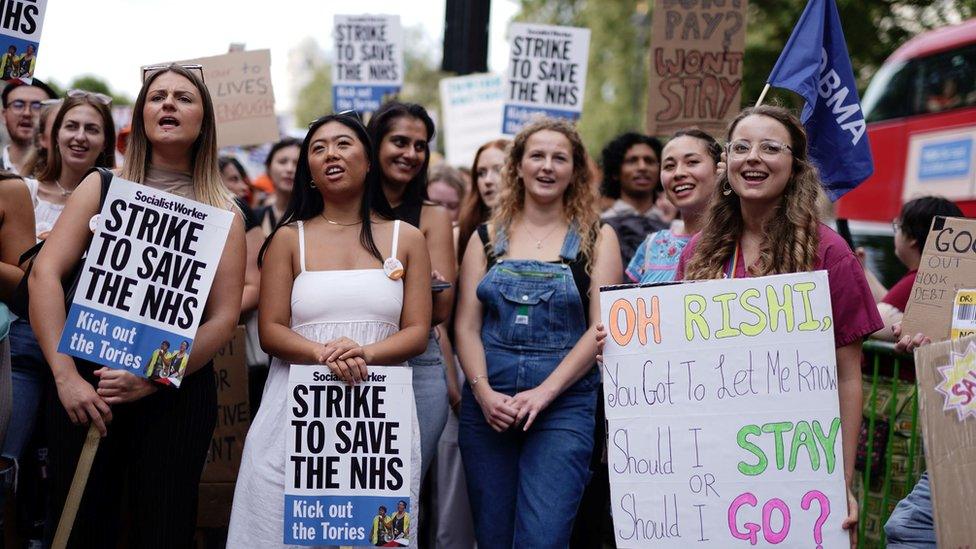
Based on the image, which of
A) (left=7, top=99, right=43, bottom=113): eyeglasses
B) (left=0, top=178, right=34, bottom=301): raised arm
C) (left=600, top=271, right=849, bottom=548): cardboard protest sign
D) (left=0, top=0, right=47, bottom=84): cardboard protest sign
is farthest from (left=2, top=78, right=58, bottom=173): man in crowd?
(left=600, top=271, right=849, bottom=548): cardboard protest sign

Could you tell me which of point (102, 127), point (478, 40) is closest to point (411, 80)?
point (478, 40)

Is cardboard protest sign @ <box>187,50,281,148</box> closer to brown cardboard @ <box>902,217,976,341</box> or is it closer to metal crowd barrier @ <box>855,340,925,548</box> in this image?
metal crowd barrier @ <box>855,340,925,548</box>

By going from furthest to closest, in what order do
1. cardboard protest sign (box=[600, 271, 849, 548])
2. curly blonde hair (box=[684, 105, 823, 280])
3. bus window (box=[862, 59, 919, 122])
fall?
bus window (box=[862, 59, 919, 122]) → curly blonde hair (box=[684, 105, 823, 280]) → cardboard protest sign (box=[600, 271, 849, 548])

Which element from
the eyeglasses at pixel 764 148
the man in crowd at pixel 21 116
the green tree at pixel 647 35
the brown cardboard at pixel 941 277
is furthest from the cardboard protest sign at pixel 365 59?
the brown cardboard at pixel 941 277

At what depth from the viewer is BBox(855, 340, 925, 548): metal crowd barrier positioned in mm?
4492

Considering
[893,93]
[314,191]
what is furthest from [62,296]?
[893,93]

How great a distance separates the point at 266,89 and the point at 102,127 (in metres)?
2.22

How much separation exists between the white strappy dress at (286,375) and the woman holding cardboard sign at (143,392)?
20cm

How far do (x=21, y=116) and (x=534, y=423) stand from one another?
350cm

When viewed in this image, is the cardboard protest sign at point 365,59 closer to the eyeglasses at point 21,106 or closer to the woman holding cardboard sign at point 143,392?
the eyeglasses at point 21,106

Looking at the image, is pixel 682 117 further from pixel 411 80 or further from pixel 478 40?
pixel 411 80

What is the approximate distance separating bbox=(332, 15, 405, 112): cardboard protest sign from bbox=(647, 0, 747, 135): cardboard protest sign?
10.5 ft

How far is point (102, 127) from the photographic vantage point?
482 cm

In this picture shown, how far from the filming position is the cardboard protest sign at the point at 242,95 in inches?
273
